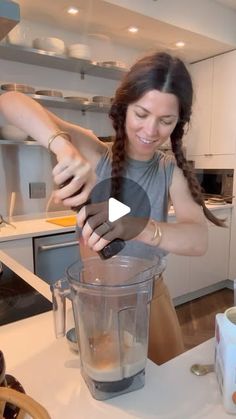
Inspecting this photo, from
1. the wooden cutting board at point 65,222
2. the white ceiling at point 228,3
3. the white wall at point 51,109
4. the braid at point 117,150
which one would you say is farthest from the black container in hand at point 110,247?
the white ceiling at point 228,3

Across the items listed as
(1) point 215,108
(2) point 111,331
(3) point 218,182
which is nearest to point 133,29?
(1) point 215,108

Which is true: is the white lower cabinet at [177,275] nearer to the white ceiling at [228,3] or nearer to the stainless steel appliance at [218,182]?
the stainless steel appliance at [218,182]

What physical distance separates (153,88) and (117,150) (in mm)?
204

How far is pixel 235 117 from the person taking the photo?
2527 millimetres

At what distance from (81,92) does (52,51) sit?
0.46 meters

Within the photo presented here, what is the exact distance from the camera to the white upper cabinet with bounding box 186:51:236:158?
101 inches

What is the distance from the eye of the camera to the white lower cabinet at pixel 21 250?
1545mm

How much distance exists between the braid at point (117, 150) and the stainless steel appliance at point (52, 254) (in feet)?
2.84

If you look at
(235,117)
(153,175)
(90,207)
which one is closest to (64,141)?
(90,207)

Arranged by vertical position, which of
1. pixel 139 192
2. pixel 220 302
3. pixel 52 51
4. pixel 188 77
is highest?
pixel 52 51

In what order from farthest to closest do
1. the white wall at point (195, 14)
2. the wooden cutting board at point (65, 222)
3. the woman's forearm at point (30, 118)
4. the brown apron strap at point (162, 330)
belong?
the white wall at point (195, 14) → the wooden cutting board at point (65, 222) → the brown apron strap at point (162, 330) → the woman's forearm at point (30, 118)

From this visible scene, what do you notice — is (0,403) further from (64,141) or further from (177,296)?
(177,296)

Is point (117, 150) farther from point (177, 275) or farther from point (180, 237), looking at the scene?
point (177, 275)

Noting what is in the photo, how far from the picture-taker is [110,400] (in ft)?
1.58
